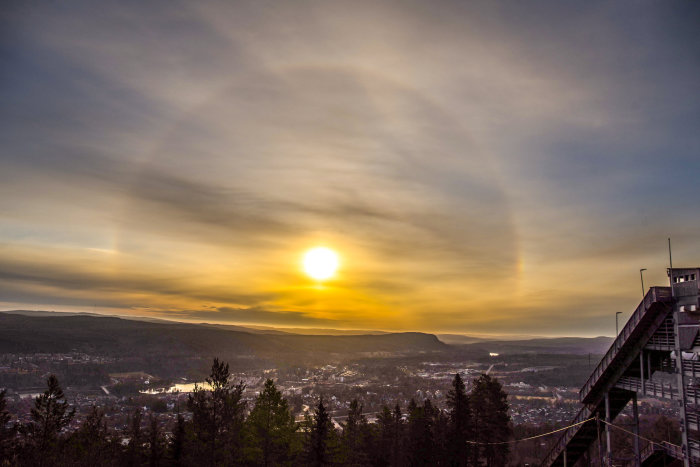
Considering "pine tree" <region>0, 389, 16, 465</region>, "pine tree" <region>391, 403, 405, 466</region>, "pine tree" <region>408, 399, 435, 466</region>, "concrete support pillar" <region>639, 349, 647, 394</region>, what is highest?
"concrete support pillar" <region>639, 349, 647, 394</region>

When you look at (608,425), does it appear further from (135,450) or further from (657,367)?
Answer: (135,450)

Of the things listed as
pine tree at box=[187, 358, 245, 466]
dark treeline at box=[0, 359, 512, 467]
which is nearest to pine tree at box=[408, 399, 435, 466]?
dark treeline at box=[0, 359, 512, 467]

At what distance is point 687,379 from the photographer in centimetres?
2619

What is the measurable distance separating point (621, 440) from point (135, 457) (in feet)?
216

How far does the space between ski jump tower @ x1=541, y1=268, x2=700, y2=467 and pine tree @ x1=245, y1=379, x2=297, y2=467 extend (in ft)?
89.7

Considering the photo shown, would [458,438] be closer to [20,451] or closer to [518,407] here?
[20,451]

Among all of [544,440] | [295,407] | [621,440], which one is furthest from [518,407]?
[621,440]

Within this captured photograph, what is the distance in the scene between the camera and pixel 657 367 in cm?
2961

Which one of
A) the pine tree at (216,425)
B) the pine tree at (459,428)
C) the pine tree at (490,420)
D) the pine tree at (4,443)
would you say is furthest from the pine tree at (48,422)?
the pine tree at (490,420)

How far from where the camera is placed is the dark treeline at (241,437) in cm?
4206

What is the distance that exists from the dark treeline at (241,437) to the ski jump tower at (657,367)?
13.8 meters

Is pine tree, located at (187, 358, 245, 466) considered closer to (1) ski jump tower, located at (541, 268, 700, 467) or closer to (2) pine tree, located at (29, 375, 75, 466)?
(2) pine tree, located at (29, 375, 75, 466)

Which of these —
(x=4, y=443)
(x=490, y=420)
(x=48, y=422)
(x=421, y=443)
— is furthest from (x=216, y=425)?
(x=490, y=420)

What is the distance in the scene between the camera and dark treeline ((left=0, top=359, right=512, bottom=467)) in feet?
138
